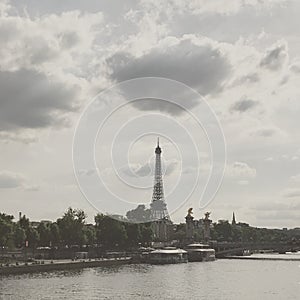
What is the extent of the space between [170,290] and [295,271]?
33.1 metres

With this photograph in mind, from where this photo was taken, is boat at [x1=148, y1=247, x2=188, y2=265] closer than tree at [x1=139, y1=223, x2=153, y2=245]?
Yes

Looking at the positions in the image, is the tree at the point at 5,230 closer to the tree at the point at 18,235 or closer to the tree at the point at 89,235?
the tree at the point at 18,235

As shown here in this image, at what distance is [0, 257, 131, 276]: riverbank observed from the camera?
79.9 meters

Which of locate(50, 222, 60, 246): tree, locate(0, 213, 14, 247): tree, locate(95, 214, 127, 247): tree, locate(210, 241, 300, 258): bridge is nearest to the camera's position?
locate(0, 213, 14, 247): tree

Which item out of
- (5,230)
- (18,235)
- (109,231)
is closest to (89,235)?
(109,231)

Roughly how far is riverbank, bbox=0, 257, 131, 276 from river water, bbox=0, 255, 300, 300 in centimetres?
232

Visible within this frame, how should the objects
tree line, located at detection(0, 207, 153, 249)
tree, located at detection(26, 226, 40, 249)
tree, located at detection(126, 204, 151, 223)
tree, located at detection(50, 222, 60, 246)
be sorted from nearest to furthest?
1. tree line, located at detection(0, 207, 153, 249)
2. tree, located at detection(26, 226, 40, 249)
3. tree, located at detection(50, 222, 60, 246)
4. tree, located at detection(126, 204, 151, 223)

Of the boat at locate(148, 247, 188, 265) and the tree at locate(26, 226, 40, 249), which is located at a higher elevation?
the tree at locate(26, 226, 40, 249)

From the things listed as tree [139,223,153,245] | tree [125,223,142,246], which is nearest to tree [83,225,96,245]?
tree [125,223,142,246]

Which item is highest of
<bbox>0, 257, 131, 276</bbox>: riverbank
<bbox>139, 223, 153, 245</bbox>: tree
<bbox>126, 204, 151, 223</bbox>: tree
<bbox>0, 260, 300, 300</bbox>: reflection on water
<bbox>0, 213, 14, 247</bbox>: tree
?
<bbox>126, 204, 151, 223</bbox>: tree

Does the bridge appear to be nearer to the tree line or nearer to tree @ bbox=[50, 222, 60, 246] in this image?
the tree line

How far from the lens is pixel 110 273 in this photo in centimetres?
8706

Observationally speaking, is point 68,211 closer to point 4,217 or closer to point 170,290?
point 4,217

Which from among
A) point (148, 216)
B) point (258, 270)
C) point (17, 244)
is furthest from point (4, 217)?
point (148, 216)
